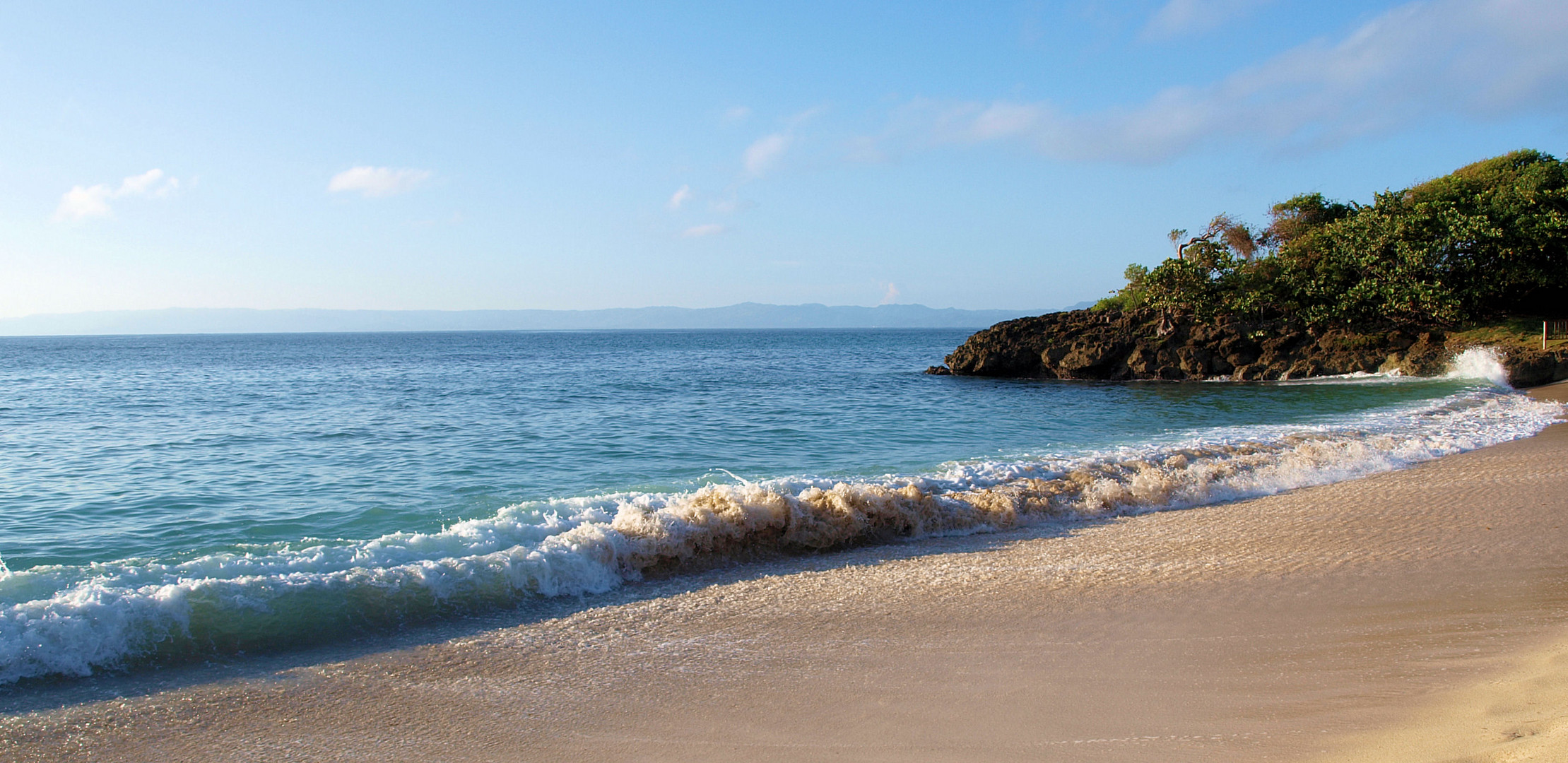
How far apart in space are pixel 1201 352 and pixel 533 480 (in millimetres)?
31093

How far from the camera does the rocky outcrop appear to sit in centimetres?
2964

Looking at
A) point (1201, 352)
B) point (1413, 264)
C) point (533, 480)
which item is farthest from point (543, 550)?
point (1413, 264)

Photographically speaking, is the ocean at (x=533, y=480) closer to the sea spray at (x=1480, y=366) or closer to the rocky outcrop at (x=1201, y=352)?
the sea spray at (x=1480, y=366)

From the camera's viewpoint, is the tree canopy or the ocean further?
the tree canopy

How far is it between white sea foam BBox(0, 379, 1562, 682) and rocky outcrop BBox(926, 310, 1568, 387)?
2069cm

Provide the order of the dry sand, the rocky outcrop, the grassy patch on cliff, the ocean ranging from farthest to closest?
the rocky outcrop < the grassy patch on cliff < the ocean < the dry sand

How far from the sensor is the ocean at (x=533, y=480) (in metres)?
6.61

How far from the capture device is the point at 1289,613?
6207 millimetres

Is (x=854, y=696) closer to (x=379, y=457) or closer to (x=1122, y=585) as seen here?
(x=1122, y=585)

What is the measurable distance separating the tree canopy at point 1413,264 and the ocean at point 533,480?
18.4ft

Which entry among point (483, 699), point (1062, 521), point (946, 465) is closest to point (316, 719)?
point (483, 699)

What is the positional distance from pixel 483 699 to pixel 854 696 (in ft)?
7.54

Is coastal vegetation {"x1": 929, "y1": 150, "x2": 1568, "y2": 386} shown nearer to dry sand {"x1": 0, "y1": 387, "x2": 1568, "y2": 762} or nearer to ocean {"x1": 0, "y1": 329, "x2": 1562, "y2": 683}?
ocean {"x1": 0, "y1": 329, "x2": 1562, "y2": 683}

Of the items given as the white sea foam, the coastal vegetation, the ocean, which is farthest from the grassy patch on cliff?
the white sea foam
